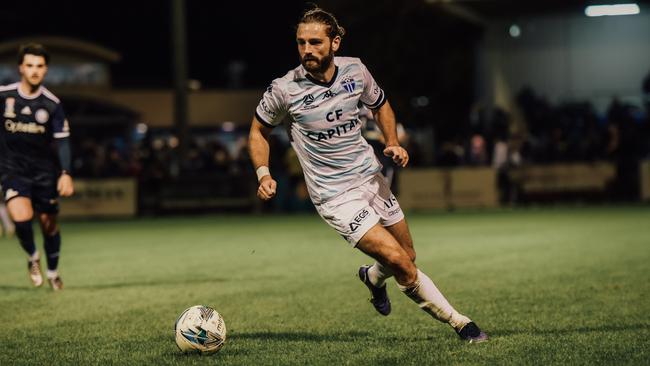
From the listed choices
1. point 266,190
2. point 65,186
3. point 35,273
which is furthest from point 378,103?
point 35,273

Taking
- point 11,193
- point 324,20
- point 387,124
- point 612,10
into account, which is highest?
point 612,10

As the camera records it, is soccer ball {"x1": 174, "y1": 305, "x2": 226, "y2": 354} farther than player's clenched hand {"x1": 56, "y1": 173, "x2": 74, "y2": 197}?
No

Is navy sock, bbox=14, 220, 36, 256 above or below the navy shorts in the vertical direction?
below

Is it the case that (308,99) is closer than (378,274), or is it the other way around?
(308,99)

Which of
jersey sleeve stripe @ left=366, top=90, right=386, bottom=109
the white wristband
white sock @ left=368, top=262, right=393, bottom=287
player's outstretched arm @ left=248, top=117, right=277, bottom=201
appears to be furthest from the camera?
white sock @ left=368, top=262, right=393, bottom=287

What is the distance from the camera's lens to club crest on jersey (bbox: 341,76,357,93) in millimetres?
7367

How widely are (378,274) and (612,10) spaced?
88.9ft

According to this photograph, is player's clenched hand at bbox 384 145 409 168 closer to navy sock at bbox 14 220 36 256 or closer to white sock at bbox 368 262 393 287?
white sock at bbox 368 262 393 287

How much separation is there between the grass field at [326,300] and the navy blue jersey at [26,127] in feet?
4.34

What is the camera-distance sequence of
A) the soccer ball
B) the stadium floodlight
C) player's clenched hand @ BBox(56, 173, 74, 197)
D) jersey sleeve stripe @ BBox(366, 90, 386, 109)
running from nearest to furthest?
the soccer ball < jersey sleeve stripe @ BBox(366, 90, 386, 109) < player's clenched hand @ BBox(56, 173, 74, 197) < the stadium floodlight

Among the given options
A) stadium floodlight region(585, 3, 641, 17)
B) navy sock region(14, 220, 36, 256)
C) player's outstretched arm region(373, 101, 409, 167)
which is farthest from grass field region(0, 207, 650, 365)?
stadium floodlight region(585, 3, 641, 17)

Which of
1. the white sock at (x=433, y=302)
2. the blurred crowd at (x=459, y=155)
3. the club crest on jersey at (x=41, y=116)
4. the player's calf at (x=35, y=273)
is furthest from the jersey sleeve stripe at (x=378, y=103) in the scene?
the blurred crowd at (x=459, y=155)

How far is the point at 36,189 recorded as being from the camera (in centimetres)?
1114

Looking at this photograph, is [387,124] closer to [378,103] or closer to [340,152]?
[378,103]
